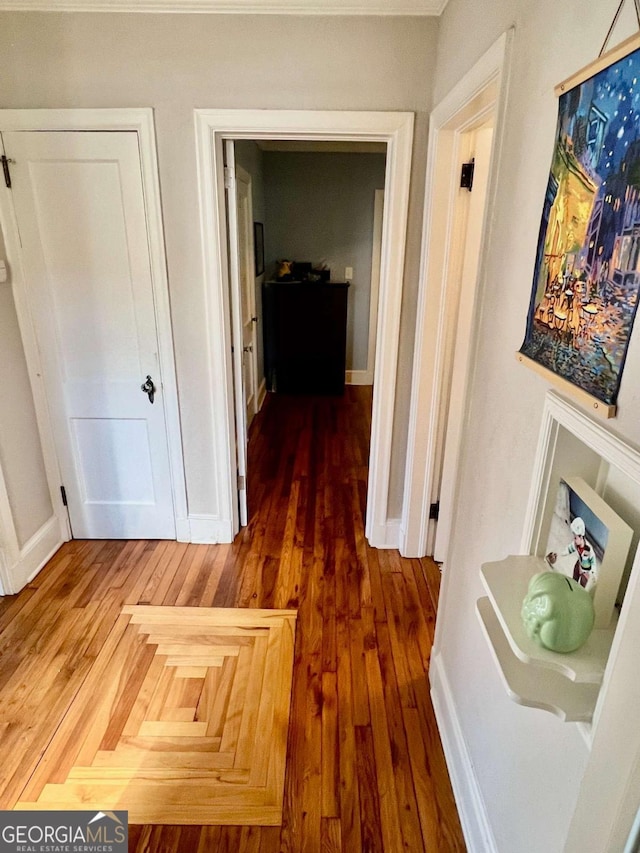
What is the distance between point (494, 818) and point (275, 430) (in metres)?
3.41

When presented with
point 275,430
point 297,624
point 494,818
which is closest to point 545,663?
point 494,818

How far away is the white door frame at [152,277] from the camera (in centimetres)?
214

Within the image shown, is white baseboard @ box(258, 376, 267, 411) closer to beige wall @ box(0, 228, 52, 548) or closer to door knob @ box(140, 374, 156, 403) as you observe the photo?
door knob @ box(140, 374, 156, 403)

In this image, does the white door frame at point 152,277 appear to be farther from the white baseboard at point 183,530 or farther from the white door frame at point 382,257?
the white door frame at point 382,257

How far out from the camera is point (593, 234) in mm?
842

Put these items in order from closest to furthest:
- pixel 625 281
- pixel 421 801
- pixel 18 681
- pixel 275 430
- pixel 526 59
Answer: pixel 625 281
pixel 526 59
pixel 421 801
pixel 18 681
pixel 275 430

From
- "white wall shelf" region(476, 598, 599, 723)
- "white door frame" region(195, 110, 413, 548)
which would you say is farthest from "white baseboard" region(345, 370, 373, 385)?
"white wall shelf" region(476, 598, 599, 723)

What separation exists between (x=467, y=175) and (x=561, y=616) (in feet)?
6.14

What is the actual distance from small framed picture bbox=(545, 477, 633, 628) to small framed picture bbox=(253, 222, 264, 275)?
4.04m

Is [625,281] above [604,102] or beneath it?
beneath

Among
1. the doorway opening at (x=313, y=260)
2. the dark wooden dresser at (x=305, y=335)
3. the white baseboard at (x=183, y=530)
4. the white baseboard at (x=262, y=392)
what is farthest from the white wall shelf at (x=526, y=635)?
the dark wooden dresser at (x=305, y=335)

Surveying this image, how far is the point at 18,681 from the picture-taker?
1.94 metres

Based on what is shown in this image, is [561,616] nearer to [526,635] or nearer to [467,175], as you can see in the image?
[526,635]

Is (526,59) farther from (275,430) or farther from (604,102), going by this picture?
(275,430)
